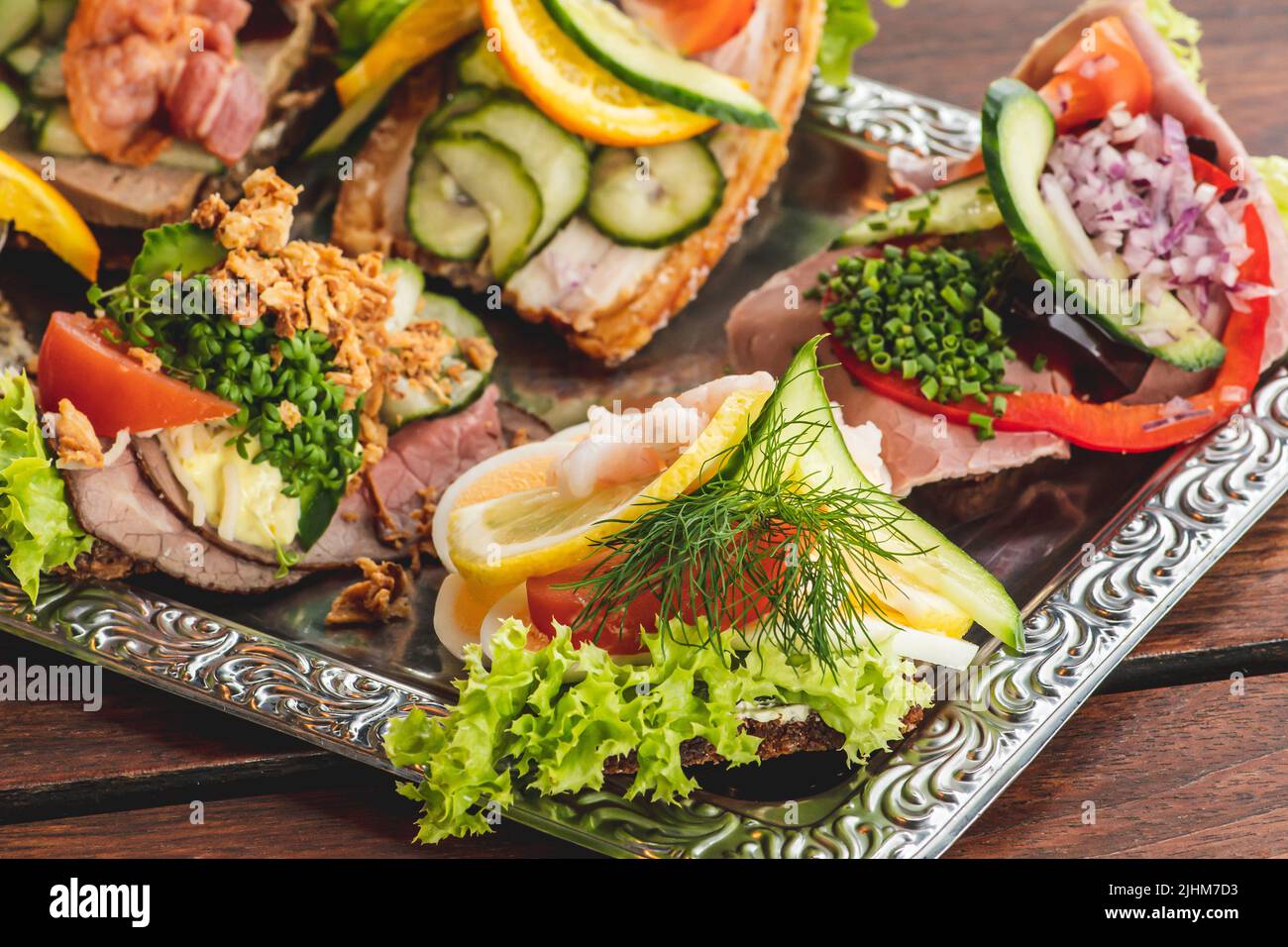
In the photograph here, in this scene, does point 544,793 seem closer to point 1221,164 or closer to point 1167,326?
point 1167,326

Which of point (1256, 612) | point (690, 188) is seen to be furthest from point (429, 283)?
point (1256, 612)

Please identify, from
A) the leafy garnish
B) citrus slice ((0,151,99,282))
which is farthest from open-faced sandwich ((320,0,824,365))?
the leafy garnish

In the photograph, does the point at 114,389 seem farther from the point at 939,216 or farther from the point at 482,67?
the point at 939,216

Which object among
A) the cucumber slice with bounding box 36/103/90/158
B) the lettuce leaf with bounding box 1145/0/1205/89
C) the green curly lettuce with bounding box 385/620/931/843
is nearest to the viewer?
the green curly lettuce with bounding box 385/620/931/843

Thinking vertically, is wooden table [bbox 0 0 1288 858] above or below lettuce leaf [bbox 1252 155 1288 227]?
below

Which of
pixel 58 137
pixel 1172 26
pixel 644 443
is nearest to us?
pixel 644 443

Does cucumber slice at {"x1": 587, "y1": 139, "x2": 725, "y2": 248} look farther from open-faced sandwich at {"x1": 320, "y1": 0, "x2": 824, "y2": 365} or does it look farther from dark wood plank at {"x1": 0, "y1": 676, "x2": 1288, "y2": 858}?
dark wood plank at {"x1": 0, "y1": 676, "x2": 1288, "y2": 858}

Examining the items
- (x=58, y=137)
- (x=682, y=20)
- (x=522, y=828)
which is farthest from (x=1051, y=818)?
(x=58, y=137)
